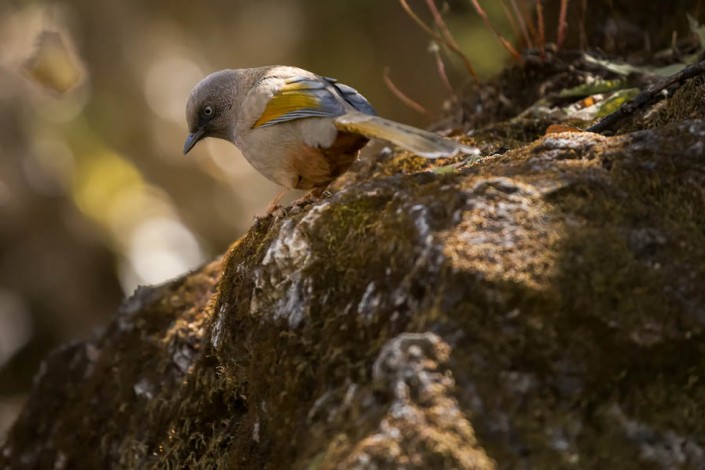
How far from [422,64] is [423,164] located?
173 inches

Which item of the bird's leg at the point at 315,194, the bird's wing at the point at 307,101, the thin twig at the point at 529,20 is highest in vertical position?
the bird's wing at the point at 307,101

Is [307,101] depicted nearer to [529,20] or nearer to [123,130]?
[529,20]

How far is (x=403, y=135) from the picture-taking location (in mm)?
3180

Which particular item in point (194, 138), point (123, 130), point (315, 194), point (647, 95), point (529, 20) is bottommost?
point (647, 95)

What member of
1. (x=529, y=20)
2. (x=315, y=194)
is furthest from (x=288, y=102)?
(x=529, y=20)

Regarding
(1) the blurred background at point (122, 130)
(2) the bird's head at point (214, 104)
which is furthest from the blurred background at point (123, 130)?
(2) the bird's head at point (214, 104)

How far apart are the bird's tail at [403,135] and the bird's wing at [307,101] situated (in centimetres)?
13

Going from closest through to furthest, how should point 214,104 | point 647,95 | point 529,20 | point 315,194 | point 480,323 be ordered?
1. point 480,323
2. point 647,95
3. point 315,194
4. point 214,104
5. point 529,20

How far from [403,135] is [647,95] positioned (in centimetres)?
128

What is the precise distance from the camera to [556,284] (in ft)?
8.46

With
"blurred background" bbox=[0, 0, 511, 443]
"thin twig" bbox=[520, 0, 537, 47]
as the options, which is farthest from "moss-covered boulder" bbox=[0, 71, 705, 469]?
"blurred background" bbox=[0, 0, 511, 443]

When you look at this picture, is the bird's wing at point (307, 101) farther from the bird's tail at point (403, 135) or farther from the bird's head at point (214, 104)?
the bird's head at point (214, 104)

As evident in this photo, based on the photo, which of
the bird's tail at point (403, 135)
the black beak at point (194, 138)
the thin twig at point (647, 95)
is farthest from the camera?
the black beak at point (194, 138)

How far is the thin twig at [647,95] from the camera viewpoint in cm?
369
